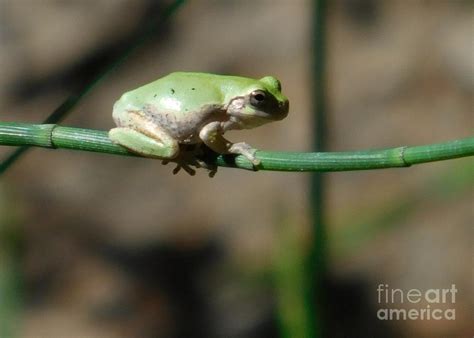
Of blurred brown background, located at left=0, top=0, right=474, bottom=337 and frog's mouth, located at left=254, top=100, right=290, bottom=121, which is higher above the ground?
frog's mouth, located at left=254, top=100, right=290, bottom=121

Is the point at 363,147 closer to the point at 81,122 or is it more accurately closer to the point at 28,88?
the point at 81,122

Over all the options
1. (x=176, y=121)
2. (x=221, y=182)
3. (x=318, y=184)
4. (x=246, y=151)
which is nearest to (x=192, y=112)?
(x=176, y=121)

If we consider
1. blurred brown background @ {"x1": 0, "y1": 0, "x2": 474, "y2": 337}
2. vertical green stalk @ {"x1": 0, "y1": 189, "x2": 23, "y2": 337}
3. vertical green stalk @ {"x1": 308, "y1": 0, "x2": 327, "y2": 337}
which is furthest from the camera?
blurred brown background @ {"x1": 0, "y1": 0, "x2": 474, "y2": 337}

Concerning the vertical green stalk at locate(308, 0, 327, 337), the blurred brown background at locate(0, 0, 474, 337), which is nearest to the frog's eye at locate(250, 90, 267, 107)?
the vertical green stalk at locate(308, 0, 327, 337)

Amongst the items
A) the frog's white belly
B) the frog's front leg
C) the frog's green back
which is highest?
the frog's green back

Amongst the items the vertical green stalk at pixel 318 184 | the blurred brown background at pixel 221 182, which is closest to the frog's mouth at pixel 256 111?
the vertical green stalk at pixel 318 184

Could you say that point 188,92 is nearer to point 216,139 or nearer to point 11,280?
point 216,139

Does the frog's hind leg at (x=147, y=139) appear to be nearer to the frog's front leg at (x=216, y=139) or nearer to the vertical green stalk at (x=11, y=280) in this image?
the frog's front leg at (x=216, y=139)

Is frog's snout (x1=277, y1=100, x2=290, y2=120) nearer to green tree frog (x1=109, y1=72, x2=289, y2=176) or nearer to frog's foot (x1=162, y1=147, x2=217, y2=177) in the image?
green tree frog (x1=109, y1=72, x2=289, y2=176)
